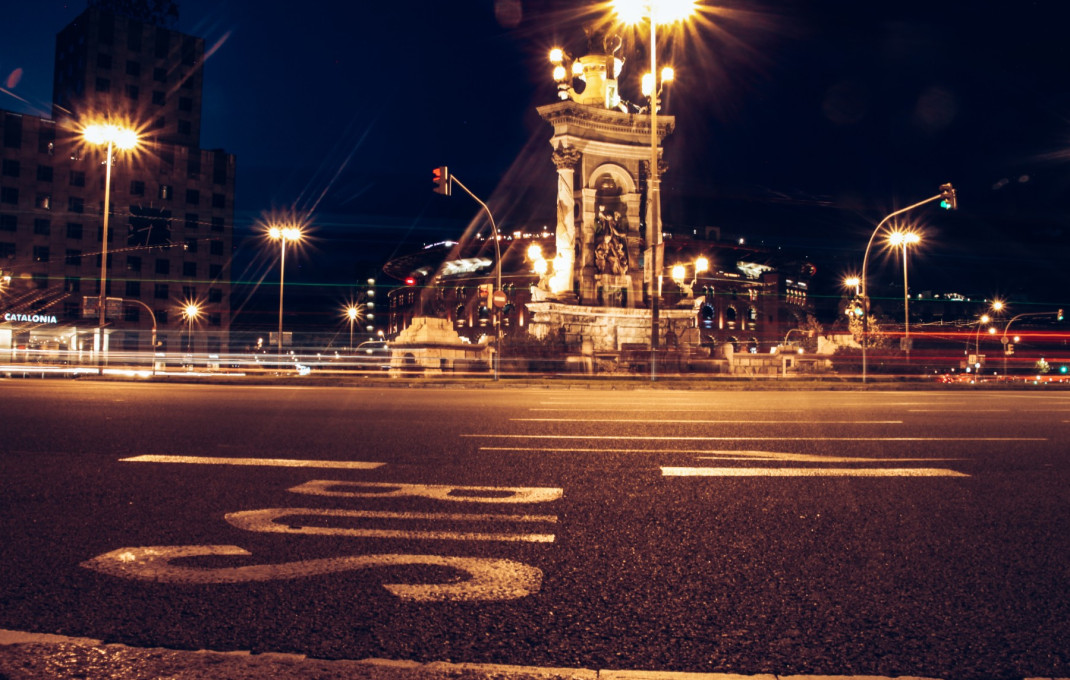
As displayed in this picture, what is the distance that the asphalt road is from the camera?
2.20m

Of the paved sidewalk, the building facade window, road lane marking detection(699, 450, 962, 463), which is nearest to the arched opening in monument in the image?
road lane marking detection(699, 450, 962, 463)

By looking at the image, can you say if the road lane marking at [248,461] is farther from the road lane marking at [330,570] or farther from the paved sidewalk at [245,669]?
the paved sidewalk at [245,669]

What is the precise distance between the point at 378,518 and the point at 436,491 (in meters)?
0.79

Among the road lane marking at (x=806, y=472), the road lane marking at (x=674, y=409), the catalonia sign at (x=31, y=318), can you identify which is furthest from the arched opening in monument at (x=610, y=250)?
the catalonia sign at (x=31, y=318)

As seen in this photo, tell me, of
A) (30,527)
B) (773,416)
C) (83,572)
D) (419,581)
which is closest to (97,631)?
(83,572)

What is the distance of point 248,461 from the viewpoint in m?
5.69

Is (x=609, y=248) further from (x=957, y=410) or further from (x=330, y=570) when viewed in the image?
(x=330, y=570)

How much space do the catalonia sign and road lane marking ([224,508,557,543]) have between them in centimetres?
6742

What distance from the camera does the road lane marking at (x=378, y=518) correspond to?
3.43 meters

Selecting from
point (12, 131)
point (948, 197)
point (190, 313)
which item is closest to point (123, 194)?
point (12, 131)

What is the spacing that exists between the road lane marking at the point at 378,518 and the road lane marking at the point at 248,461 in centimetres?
Answer: 163

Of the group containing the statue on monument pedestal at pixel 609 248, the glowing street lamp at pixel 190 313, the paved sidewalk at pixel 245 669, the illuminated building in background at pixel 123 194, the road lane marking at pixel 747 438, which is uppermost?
the illuminated building in background at pixel 123 194

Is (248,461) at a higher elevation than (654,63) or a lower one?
lower

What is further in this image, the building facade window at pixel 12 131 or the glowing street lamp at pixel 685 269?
the building facade window at pixel 12 131
